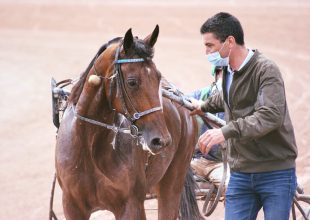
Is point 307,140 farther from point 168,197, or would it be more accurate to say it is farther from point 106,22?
point 106,22

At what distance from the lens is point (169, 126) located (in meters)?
5.69

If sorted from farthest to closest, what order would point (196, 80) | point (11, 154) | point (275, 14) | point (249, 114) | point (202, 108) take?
point (275, 14)
point (196, 80)
point (11, 154)
point (202, 108)
point (249, 114)

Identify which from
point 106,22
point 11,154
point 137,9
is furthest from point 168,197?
point 137,9

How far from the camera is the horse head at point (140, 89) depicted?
4.24 metres

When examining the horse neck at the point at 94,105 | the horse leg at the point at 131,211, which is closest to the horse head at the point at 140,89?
the horse neck at the point at 94,105

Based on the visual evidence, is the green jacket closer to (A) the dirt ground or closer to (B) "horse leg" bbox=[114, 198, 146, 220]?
(B) "horse leg" bbox=[114, 198, 146, 220]

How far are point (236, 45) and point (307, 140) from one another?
23.1 ft

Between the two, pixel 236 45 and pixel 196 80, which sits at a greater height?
pixel 236 45

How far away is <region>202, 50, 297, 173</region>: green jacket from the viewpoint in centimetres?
375

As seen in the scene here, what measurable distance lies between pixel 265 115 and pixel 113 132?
1.40m

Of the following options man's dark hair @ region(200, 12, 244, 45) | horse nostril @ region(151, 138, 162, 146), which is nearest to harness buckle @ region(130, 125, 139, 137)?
horse nostril @ region(151, 138, 162, 146)

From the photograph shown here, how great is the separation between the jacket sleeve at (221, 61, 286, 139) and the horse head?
57 centimetres

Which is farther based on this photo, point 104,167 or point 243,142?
point 104,167

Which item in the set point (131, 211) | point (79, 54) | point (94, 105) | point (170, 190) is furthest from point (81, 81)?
point (79, 54)
